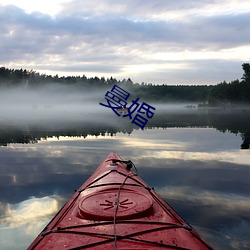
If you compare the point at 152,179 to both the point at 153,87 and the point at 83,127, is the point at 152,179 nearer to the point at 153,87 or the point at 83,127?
the point at 83,127

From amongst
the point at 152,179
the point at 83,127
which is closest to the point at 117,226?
the point at 152,179

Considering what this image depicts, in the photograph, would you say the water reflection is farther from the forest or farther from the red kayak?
the forest

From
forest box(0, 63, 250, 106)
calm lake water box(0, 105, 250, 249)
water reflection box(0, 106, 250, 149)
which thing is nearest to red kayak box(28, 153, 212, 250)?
calm lake water box(0, 105, 250, 249)

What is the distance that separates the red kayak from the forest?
10369cm

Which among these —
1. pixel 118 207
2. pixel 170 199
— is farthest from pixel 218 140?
pixel 118 207

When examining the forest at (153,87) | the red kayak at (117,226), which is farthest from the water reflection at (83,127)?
the forest at (153,87)

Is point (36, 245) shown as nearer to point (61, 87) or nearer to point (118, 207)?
point (118, 207)

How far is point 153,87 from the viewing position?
573 feet

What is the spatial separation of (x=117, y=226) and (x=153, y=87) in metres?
172

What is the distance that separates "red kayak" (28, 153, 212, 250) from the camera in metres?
4.24

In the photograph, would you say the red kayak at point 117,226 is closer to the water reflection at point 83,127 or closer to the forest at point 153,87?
the water reflection at point 83,127

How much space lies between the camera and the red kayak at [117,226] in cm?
424

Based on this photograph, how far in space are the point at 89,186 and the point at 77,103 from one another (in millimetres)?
182259

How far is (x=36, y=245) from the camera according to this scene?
4484 mm
